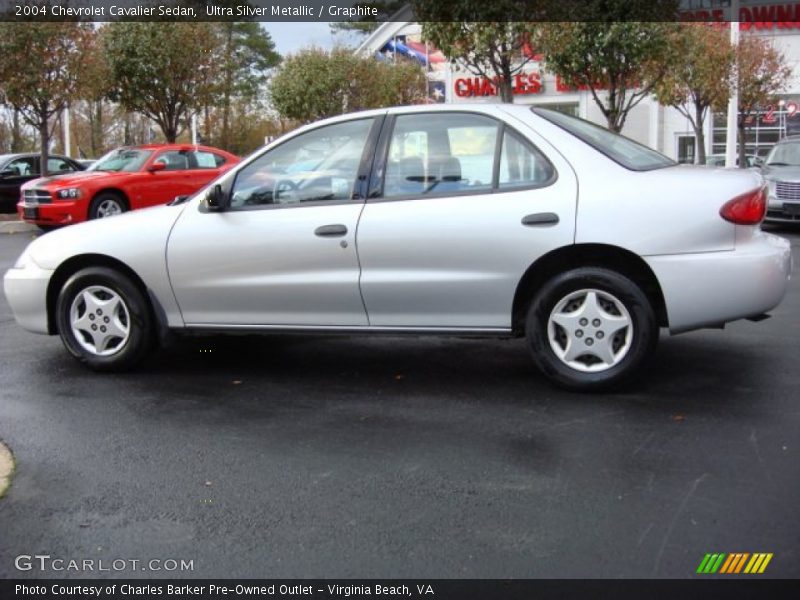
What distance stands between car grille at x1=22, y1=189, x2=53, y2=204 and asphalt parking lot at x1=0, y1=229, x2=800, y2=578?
940cm

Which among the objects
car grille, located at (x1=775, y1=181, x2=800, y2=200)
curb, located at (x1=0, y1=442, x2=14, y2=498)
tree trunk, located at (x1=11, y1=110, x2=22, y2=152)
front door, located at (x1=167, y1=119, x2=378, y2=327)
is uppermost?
tree trunk, located at (x1=11, y1=110, x2=22, y2=152)

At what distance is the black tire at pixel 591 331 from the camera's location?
4723mm

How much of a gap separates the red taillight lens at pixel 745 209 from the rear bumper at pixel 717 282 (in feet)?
0.34

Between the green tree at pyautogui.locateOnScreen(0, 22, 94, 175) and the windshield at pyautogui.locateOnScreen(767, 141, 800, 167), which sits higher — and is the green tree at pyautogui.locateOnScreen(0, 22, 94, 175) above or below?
above

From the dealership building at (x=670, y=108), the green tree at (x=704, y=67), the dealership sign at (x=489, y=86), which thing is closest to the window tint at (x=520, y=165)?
the green tree at (x=704, y=67)

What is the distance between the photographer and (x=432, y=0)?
18438 millimetres

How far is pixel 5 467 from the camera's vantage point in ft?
13.4

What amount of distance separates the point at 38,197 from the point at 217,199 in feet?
35.6

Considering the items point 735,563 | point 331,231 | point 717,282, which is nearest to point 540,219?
point 717,282

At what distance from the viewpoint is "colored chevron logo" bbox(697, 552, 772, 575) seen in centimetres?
296

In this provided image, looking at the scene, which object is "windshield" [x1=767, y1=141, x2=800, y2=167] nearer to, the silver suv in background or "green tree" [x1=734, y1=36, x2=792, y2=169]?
the silver suv in background

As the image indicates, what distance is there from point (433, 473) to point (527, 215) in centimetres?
163

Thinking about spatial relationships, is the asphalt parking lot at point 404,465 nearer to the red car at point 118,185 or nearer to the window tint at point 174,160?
the red car at point 118,185

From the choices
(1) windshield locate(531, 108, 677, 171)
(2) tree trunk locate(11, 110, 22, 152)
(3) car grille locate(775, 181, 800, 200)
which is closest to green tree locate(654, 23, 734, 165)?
(3) car grille locate(775, 181, 800, 200)
